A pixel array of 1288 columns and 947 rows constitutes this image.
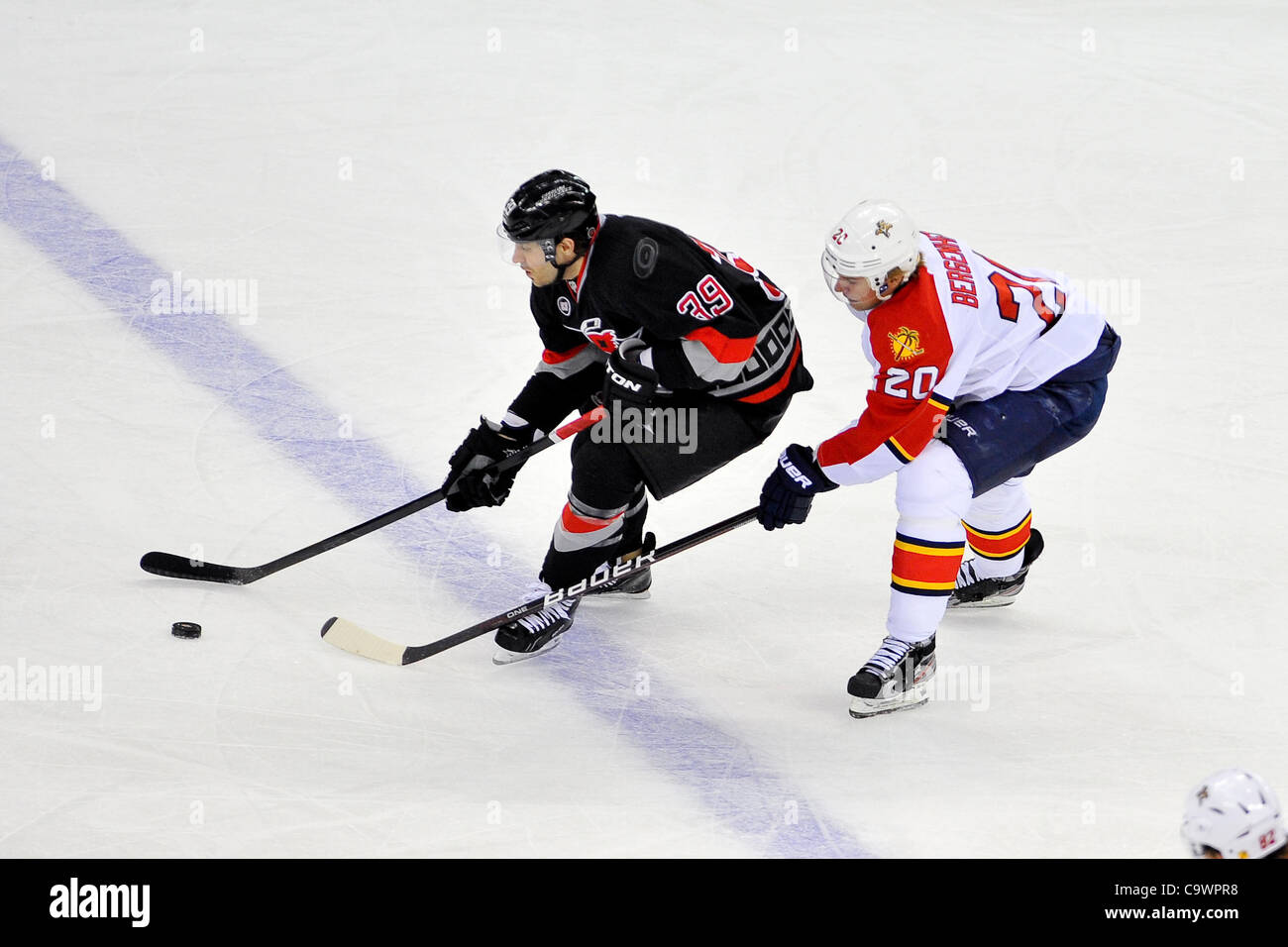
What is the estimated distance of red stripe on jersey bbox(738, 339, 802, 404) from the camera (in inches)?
153

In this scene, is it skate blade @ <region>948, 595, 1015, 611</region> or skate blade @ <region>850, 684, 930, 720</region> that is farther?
skate blade @ <region>948, 595, 1015, 611</region>

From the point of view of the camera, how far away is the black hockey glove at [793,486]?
369 centimetres

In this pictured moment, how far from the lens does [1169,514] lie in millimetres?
4613

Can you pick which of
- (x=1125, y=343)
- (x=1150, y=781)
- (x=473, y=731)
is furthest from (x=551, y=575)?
(x=1125, y=343)

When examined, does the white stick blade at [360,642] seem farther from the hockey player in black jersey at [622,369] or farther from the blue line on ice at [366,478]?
the hockey player in black jersey at [622,369]

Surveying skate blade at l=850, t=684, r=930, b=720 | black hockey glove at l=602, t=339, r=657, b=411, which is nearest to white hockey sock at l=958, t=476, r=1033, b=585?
skate blade at l=850, t=684, r=930, b=720

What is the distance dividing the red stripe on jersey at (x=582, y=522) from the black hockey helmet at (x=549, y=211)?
2.09 ft

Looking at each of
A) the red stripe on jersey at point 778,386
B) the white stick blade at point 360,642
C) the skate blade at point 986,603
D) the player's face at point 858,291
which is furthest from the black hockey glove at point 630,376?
the skate blade at point 986,603

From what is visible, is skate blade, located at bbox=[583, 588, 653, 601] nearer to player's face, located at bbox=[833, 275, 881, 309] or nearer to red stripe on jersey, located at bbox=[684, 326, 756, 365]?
red stripe on jersey, located at bbox=[684, 326, 756, 365]

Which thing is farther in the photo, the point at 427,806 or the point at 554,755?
the point at 554,755

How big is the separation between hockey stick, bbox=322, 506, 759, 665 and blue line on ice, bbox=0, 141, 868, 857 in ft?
0.43
